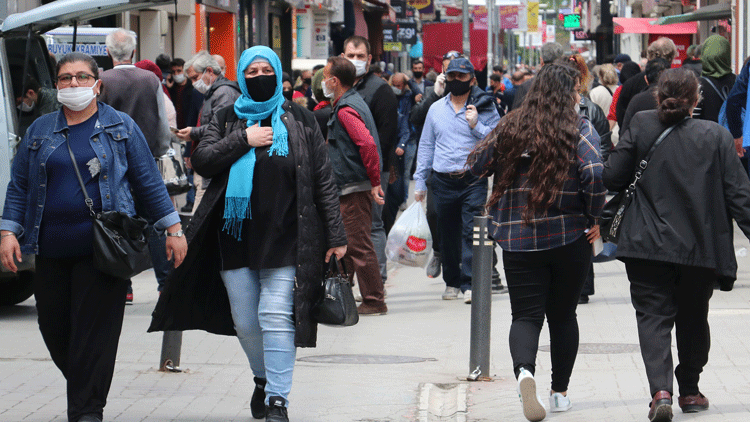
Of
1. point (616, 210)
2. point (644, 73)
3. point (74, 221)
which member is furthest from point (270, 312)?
point (644, 73)

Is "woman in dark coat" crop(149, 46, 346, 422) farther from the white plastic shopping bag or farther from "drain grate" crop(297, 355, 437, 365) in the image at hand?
the white plastic shopping bag

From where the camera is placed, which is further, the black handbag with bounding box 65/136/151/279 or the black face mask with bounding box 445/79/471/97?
the black face mask with bounding box 445/79/471/97

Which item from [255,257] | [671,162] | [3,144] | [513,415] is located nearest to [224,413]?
[255,257]

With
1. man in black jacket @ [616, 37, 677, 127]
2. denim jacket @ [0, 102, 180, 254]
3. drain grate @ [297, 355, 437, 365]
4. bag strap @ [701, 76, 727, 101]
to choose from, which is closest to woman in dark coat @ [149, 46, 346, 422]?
denim jacket @ [0, 102, 180, 254]

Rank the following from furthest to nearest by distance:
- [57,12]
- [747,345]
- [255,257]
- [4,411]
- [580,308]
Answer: [580,308]
[57,12]
[747,345]
[4,411]
[255,257]

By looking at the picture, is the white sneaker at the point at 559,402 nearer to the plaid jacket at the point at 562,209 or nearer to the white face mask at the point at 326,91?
the plaid jacket at the point at 562,209

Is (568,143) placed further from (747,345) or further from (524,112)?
(747,345)

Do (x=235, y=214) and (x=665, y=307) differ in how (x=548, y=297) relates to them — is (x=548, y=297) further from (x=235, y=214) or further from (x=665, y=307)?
(x=235, y=214)

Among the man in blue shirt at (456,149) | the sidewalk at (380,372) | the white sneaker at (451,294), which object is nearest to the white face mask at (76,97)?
the sidewalk at (380,372)

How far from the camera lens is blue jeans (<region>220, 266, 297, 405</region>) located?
5762mm

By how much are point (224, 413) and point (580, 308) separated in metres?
4.61

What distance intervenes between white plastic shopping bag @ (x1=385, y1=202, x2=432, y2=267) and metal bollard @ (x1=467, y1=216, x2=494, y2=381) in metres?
2.77

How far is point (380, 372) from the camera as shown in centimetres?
773

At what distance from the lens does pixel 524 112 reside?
6133 mm
